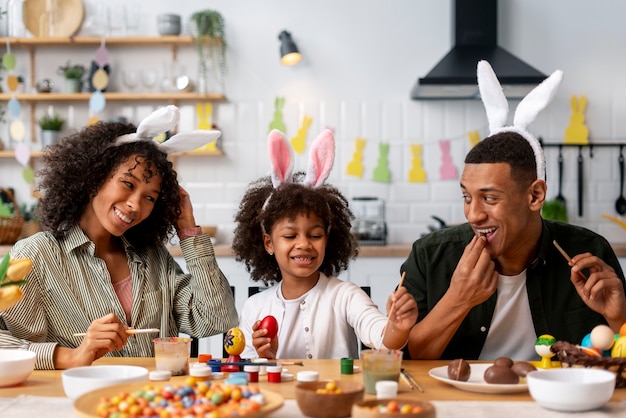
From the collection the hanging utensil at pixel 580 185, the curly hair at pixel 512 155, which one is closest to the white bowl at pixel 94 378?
the curly hair at pixel 512 155

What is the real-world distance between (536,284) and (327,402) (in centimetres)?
108

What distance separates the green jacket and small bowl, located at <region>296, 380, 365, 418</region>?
91cm

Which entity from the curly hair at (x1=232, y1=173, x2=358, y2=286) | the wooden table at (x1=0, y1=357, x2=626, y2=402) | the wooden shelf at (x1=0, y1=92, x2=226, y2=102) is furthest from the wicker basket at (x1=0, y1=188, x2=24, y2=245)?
the wooden table at (x1=0, y1=357, x2=626, y2=402)

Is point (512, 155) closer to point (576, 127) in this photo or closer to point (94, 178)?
point (94, 178)

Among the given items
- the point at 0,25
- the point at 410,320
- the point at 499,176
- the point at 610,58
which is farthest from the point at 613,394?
the point at 0,25

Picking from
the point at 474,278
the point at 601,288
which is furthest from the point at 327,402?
the point at 601,288

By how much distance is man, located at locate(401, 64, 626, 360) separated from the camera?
2145mm

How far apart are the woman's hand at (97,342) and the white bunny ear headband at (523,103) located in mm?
1128

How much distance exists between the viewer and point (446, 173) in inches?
200

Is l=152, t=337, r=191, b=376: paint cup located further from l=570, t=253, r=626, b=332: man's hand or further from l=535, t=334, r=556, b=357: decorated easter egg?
l=570, t=253, r=626, b=332: man's hand

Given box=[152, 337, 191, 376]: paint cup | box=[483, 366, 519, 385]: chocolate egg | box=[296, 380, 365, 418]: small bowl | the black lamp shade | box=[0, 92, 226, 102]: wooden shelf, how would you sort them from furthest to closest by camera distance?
box=[0, 92, 226, 102]: wooden shelf < the black lamp shade < box=[152, 337, 191, 376]: paint cup < box=[483, 366, 519, 385]: chocolate egg < box=[296, 380, 365, 418]: small bowl

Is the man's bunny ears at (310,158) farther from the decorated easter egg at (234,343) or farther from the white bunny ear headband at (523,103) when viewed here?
the decorated easter egg at (234,343)

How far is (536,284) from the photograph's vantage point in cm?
234

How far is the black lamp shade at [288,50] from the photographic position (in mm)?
4849
